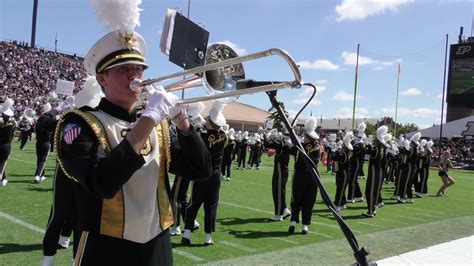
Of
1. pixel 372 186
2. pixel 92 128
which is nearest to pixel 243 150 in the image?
pixel 372 186

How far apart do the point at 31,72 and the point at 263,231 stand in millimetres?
41554

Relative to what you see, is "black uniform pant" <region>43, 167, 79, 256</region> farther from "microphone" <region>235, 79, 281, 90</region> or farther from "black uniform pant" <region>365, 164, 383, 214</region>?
"black uniform pant" <region>365, 164, 383, 214</region>


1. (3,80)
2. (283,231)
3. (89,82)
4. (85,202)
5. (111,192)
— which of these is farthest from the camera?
(3,80)

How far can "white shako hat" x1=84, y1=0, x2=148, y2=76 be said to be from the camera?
7.22 ft

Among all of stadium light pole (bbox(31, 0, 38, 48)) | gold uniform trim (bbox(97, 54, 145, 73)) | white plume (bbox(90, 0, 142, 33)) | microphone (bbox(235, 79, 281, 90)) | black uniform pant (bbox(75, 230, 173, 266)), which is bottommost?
black uniform pant (bbox(75, 230, 173, 266))

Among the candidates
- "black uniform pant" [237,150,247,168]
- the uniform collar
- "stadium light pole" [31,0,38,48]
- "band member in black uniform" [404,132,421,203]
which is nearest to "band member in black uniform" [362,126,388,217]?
"band member in black uniform" [404,132,421,203]

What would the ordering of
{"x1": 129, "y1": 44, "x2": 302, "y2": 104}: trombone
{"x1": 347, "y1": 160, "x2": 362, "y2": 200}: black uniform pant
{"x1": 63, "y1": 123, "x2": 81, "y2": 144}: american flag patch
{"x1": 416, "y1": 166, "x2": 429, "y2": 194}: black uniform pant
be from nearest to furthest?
{"x1": 129, "y1": 44, "x2": 302, "y2": 104}: trombone, {"x1": 63, "y1": 123, "x2": 81, "y2": 144}: american flag patch, {"x1": 347, "y1": 160, "x2": 362, "y2": 200}: black uniform pant, {"x1": 416, "y1": 166, "x2": 429, "y2": 194}: black uniform pant

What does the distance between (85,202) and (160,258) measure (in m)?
0.48

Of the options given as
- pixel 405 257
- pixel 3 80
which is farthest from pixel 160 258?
pixel 3 80

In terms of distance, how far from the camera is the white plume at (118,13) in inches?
87.1

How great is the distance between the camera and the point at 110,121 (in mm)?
2203

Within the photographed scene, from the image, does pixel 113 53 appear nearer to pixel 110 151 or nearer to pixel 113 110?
pixel 113 110

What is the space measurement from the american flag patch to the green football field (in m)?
3.63

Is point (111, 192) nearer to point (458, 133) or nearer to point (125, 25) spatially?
point (125, 25)
